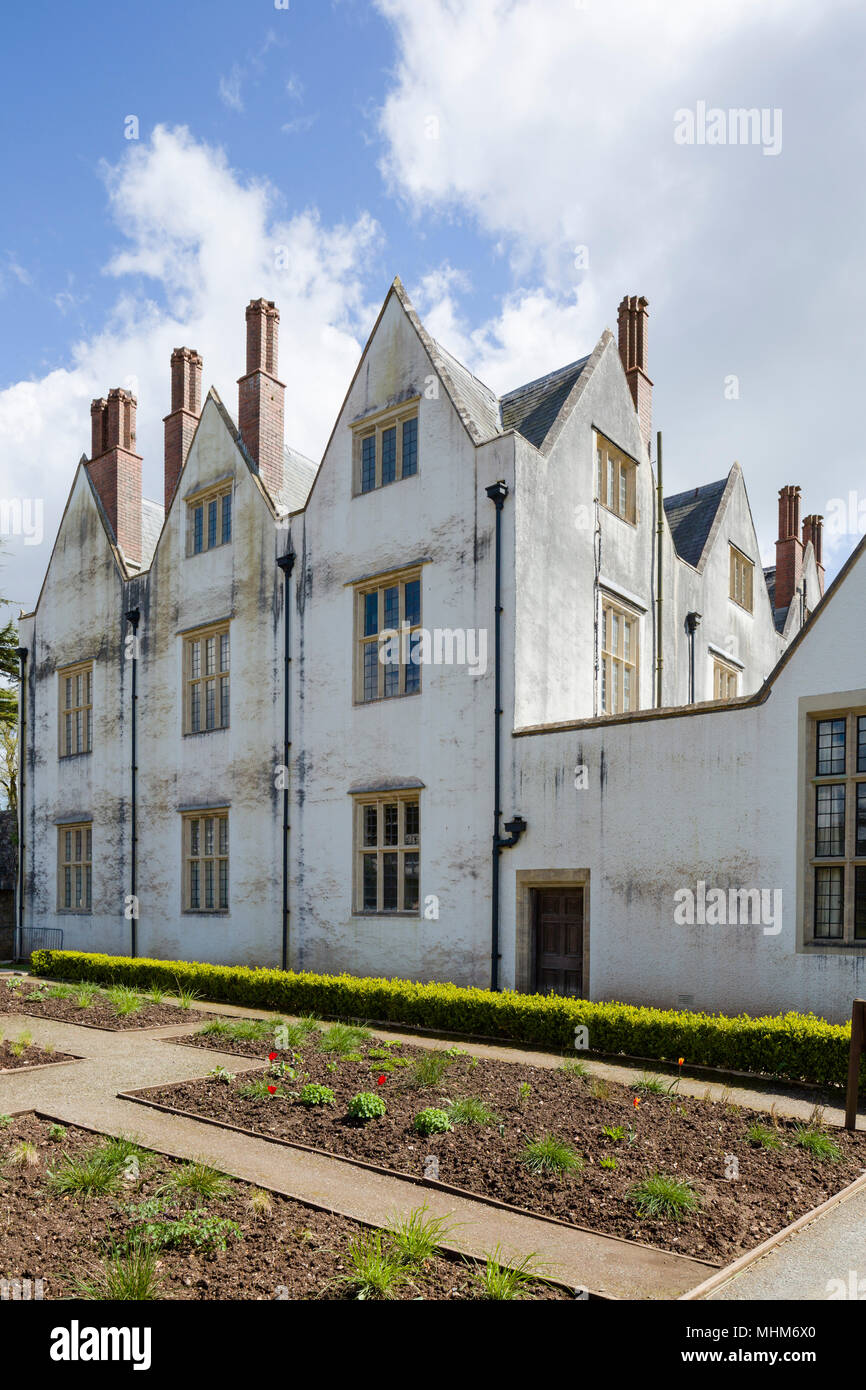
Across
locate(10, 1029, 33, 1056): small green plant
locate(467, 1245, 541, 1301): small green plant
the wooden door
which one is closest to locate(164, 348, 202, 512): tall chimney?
the wooden door

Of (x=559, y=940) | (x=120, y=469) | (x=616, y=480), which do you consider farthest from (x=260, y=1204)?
(x=120, y=469)

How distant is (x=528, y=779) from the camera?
1602 centimetres

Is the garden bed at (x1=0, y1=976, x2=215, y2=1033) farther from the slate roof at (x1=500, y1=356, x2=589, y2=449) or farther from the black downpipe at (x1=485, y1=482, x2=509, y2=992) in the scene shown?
the slate roof at (x1=500, y1=356, x2=589, y2=449)

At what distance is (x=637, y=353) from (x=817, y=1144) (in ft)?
62.8

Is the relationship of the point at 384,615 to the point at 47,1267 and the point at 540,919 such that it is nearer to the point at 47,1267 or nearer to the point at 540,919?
the point at 540,919

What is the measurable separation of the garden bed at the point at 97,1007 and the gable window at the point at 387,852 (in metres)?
3.64

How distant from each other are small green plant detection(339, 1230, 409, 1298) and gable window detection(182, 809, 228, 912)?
16528 mm

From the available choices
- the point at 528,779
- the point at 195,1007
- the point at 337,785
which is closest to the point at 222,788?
the point at 337,785

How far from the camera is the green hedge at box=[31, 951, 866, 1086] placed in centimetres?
1092

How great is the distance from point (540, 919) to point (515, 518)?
6536 mm

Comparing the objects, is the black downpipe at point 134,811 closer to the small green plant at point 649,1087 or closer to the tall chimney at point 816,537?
the small green plant at point 649,1087

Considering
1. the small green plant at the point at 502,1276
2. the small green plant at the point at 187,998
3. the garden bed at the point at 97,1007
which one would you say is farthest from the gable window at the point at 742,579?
the small green plant at the point at 502,1276

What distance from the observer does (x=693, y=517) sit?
1083 inches

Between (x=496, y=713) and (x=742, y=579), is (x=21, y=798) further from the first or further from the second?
(x=742, y=579)
